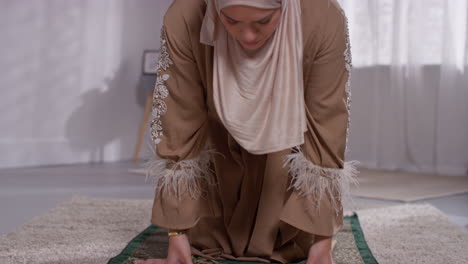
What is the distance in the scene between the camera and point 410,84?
401 cm

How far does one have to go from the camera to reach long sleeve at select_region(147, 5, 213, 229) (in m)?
1.45

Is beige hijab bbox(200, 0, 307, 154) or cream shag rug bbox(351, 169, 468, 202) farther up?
beige hijab bbox(200, 0, 307, 154)

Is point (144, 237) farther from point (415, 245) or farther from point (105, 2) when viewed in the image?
point (105, 2)

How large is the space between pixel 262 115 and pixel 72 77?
3102 millimetres

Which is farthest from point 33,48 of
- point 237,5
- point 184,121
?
point 237,5

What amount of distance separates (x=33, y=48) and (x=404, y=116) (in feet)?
8.20

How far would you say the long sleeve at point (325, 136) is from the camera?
4.59ft

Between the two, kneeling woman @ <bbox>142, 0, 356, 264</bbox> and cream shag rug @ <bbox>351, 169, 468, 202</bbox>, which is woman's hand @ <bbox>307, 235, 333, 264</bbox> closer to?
kneeling woman @ <bbox>142, 0, 356, 264</bbox>

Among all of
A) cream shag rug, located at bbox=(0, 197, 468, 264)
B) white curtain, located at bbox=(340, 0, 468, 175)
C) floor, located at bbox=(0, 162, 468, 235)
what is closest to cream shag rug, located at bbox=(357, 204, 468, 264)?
cream shag rug, located at bbox=(0, 197, 468, 264)

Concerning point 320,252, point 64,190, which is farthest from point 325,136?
point 64,190

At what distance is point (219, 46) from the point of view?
1384mm

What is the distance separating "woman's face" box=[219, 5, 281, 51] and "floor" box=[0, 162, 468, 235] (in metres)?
1.14

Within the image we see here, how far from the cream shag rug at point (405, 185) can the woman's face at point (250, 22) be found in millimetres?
1525

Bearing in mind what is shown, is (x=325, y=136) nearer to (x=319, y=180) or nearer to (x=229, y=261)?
(x=319, y=180)
